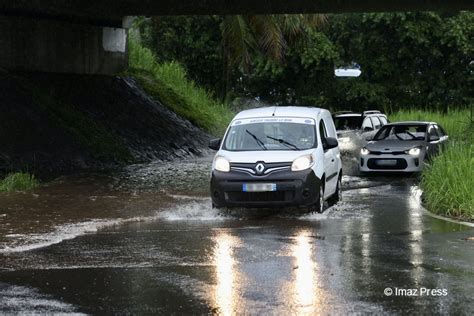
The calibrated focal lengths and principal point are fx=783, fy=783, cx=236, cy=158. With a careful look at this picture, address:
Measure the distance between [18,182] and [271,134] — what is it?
6233 mm

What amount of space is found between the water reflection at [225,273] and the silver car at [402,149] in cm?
926

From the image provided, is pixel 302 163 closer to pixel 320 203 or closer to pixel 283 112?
pixel 320 203

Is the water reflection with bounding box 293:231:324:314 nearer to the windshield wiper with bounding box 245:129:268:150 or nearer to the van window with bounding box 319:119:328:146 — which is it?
the windshield wiper with bounding box 245:129:268:150

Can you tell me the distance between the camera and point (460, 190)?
41.3 feet

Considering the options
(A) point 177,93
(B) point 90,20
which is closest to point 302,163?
(B) point 90,20

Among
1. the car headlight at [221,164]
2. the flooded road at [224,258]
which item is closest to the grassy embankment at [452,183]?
the flooded road at [224,258]

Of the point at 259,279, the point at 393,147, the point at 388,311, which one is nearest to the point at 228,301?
the point at 259,279

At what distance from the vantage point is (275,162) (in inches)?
492

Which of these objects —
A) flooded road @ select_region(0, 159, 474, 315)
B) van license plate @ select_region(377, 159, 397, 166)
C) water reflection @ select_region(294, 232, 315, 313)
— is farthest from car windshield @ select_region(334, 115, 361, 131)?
water reflection @ select_region(294, 232, 315, 313)

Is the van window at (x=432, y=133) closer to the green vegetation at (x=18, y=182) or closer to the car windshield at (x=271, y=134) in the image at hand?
the car windshield at (x=271, y=134)

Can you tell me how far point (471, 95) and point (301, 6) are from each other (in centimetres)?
2617

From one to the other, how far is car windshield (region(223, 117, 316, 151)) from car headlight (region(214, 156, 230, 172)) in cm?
49

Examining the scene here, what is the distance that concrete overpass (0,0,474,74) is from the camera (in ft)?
65.2

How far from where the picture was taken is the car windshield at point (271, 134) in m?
13.3
